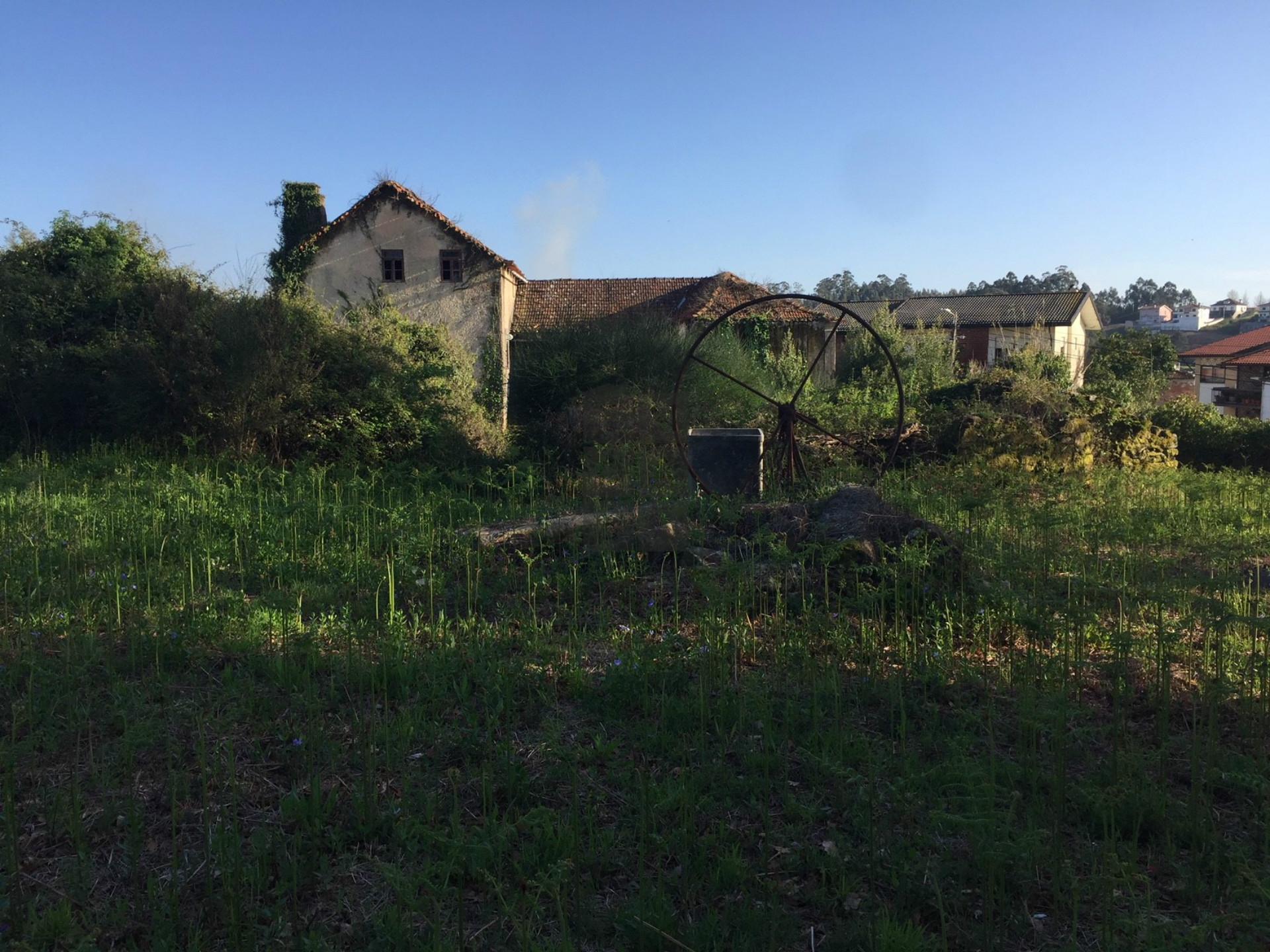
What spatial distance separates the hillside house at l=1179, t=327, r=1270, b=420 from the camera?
38.0 meters

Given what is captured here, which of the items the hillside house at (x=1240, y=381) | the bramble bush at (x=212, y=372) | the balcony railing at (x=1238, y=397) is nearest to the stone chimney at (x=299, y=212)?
the bramble bush at (x=212, y=372)

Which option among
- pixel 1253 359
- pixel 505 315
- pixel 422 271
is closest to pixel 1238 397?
pixel 1253 359

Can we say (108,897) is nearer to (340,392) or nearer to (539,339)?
(340,392)

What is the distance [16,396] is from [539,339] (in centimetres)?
775

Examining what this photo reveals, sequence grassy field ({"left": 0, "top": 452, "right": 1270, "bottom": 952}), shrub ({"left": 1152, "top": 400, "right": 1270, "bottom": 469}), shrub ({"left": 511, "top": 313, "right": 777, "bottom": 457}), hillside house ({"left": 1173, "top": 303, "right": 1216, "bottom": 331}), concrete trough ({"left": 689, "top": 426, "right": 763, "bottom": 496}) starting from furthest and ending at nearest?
hillside house ({"left": 1173, "top": 303, "right": 1216, "bottom": 331}) < shrub ({"left": 1152, "top": 400, "right": 1270, "bottom": 469}) < shrub ({"left": 511, "top": 313, "right": 777, "bottom": 457}) < concrete trough ({"left": 689, "top": 426, "right": 763, "bottom": 496}) < grassy field ({"left": 0, "top": 452, "right": 1270, "bottom": 952})

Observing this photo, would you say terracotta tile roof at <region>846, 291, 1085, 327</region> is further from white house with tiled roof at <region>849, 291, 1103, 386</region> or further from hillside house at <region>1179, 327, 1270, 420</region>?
hillside house at <region>1179, 327, 1270, 420</region>

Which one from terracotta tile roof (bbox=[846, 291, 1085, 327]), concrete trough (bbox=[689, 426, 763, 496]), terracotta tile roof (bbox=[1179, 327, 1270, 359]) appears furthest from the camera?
terracotta tile roof (bbox=[1179, 327, 1270, 359])

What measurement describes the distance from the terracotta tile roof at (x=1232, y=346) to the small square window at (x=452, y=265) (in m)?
40.0

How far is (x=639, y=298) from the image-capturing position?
2912 cm

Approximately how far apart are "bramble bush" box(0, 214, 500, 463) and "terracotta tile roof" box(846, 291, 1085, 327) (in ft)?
109

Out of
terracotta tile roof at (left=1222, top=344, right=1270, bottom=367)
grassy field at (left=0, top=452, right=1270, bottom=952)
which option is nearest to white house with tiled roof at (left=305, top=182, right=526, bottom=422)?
grassy field at (left=0, top=452, right=1270, bottom=952)

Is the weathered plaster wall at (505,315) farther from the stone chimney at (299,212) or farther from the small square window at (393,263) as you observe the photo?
the stone chimney at (299,212)

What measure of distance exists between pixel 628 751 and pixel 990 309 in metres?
50.9

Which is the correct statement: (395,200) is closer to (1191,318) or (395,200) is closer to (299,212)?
(299,212)
